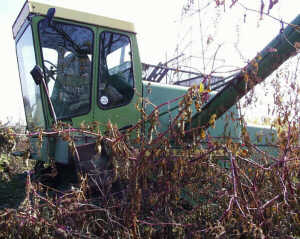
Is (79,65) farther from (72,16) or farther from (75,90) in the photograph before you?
(72,16)

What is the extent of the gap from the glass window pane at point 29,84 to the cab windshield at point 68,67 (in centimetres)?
26

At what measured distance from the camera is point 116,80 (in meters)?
4.38

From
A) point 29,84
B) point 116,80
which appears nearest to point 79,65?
point 116,80

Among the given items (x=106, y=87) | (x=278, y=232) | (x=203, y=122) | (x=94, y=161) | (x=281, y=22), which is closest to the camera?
(x=278, y=232)

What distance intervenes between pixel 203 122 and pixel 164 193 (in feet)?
4.39

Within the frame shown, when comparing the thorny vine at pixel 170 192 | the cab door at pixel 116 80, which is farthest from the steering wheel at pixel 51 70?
the thorny vine at pixel 170 192

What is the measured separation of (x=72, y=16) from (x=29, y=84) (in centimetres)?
120

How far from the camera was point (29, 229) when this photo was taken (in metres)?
2.45

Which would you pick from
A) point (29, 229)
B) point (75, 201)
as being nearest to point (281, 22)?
point (75, 201)

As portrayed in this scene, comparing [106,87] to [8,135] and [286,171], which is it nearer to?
[8,135]

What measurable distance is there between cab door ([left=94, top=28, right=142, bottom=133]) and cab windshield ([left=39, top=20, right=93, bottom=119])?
0.14 meters

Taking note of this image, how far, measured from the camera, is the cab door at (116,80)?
428 centimetres

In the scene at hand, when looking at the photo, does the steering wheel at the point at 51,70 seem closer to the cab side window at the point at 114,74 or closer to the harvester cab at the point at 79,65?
the harvester cab at the point at 79,65

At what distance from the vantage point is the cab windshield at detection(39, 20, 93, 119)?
4.18 m
